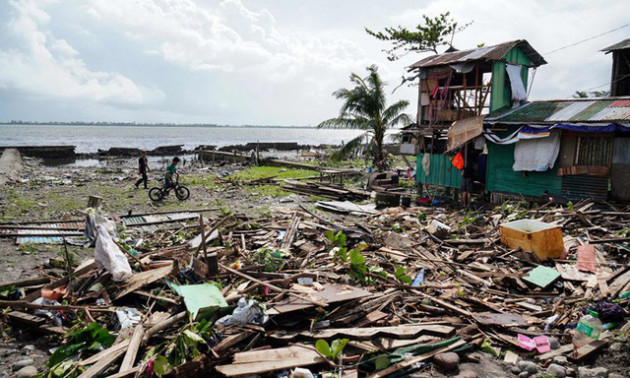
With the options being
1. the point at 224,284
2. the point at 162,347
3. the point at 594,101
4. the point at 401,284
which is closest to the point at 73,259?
the point at 224,284

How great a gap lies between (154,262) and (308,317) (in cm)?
391

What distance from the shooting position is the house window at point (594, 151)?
41.2 ft

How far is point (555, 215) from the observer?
425 inches

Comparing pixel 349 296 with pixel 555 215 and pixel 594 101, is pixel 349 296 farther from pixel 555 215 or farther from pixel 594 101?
pixel 594 101

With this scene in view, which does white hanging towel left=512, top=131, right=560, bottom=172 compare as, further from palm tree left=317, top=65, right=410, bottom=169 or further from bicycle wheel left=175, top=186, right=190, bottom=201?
bicycle wheel left=175, top=186, right=190, bottom=201

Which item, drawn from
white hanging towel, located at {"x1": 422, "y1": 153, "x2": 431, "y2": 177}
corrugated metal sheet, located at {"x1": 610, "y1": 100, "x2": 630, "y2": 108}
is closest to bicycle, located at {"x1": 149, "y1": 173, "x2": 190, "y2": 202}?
white hanging towel, located at {"x1": 422, "y1": 153, "x2": 431, "y2": 177}

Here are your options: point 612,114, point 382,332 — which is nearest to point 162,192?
point 382,332

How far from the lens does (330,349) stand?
16.0ft

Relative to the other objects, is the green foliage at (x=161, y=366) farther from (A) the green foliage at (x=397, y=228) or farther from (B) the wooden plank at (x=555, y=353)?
(A) the green foliage at (x=397, y=228)

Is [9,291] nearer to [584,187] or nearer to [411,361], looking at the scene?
[411,361]

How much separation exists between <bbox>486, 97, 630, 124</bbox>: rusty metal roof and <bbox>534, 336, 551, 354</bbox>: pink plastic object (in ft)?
32.0

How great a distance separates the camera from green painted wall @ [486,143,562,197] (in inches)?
552

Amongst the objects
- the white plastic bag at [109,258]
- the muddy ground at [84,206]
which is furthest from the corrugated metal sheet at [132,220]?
the white plastic bag at [109,258]

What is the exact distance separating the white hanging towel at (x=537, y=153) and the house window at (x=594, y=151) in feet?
2.18
